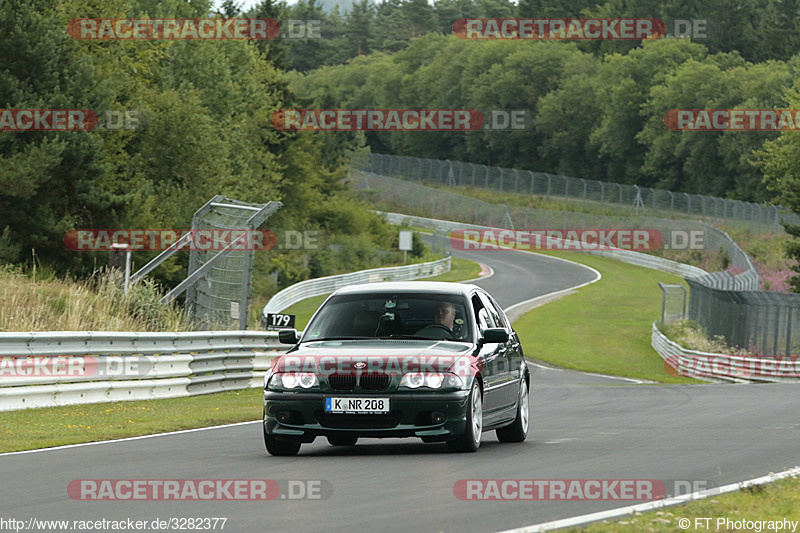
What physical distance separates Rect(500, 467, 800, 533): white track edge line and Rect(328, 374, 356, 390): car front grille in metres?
3.41

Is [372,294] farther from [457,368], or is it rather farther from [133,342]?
[133,342]

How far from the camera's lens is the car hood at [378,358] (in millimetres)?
11422

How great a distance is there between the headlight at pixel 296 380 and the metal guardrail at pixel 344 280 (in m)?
35.8

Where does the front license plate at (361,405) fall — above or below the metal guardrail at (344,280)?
above

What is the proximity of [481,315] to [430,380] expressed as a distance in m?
1.78

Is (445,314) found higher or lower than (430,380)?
higher

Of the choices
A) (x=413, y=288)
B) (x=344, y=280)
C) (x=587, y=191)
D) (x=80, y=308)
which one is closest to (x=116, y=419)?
(x=413, y=288)

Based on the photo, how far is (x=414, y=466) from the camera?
10703 millimetres

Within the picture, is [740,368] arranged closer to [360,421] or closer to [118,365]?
[118,365]

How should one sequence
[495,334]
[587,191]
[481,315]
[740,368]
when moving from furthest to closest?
[587,191] → [740,368] → [481,315] → [495,334]

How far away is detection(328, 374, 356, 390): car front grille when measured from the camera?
448 inches

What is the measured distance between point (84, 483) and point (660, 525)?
14.2 ft

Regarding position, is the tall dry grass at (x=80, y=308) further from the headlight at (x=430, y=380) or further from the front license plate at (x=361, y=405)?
the headlight at (x=430, y=380)

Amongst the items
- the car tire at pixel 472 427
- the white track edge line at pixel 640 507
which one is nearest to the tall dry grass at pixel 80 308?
the car tire at pixel 472 427
